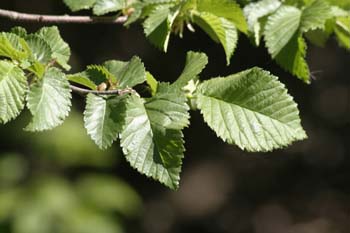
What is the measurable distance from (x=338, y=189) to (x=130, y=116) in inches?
137

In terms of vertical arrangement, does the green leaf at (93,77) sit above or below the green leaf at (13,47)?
below

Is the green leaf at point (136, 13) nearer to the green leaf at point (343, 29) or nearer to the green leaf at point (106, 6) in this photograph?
the green leaf at point (106, 6)

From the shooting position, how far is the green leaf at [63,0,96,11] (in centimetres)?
151

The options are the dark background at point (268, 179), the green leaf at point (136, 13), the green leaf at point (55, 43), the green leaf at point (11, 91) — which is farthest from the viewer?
the dark background at point (268, 179)

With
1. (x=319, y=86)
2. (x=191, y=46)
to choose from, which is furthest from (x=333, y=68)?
(x=191, y=46)

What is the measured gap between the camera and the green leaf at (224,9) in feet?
4.60

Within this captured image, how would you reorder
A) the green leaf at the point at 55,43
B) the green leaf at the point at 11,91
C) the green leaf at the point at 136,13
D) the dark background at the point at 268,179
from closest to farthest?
1. the green leaf at the point at 11,91
2. the green leaf at the point at 55,43
3. the green leaf at the point at 136,13
4. the dark background at the point at 268,179

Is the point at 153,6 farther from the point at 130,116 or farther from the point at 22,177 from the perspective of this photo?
the point at 22,177

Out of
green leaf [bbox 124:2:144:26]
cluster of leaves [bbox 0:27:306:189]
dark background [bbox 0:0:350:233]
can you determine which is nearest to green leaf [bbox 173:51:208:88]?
cluster of leaves [bbox 0:27:306:189]

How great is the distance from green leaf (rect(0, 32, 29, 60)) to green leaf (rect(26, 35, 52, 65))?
0.02 metres

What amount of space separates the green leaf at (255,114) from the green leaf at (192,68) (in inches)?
1.9

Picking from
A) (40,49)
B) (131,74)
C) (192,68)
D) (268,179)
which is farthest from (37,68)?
(268,179)

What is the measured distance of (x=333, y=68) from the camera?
435 cm

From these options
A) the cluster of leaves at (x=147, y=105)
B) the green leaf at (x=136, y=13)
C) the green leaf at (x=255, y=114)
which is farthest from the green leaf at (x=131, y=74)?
the green leaf at (x=136, y=13)
